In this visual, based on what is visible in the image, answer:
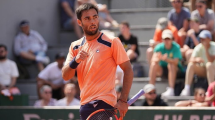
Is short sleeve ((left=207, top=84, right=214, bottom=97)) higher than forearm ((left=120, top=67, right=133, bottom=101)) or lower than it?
lower

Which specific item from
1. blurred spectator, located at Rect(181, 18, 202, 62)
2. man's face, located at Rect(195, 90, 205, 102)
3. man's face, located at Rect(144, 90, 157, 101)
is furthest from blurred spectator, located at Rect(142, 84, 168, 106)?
blurred spectator, located at Rect(181, 18, 202, 62)

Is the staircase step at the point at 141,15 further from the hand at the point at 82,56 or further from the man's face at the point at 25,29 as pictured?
the hand at the point at 82,56

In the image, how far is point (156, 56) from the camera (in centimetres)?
993

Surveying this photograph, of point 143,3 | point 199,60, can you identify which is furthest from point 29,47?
point 199,60

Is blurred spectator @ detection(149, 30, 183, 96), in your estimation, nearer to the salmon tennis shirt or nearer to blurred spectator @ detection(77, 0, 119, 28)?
blurred spectator @ detection(77, 0, 119, 28)

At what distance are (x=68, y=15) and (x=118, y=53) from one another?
A: 8437 mm

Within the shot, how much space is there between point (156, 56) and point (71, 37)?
3.89m

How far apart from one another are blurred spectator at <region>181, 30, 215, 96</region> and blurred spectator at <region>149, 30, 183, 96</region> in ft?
0.96

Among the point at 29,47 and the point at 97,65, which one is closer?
the point at 97,65

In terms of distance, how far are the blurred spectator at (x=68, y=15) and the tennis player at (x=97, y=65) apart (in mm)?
7640

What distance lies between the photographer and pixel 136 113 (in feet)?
25.8

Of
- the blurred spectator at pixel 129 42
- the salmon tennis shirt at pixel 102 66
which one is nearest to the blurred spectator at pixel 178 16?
the blurred spectator at pixel 129 42

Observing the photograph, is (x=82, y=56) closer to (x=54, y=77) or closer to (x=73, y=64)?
(x=73, y=64)

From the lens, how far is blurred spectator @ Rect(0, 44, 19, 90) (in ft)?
34.8
